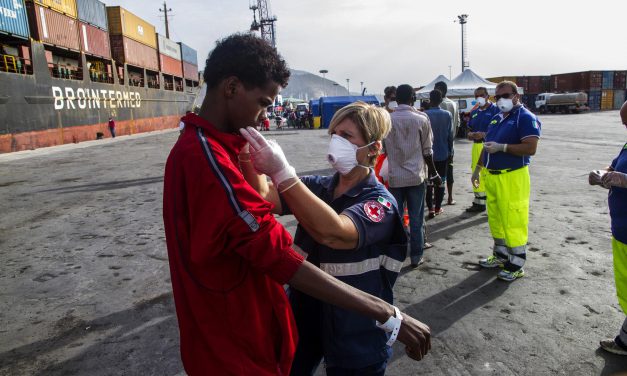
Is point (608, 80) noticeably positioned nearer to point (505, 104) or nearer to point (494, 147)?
point (505, 104)

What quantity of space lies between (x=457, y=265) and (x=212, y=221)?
3892mm

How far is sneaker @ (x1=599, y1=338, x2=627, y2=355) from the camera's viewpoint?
9.04 feet

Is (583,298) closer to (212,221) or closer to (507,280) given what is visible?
(507,280)

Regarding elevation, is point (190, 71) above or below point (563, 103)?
above

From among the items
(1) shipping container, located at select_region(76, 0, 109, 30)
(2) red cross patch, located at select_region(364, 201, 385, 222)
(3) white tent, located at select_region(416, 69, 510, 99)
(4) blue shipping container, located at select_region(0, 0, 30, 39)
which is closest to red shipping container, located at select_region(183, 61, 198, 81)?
(1) shipping container, located at select_region(76, 0, 109, 30)

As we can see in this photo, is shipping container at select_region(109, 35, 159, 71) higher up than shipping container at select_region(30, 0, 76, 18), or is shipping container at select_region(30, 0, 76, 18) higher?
shipping container at select_region(30, 0, 76, 18)

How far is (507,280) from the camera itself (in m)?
3.97

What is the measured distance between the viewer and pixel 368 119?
183cm

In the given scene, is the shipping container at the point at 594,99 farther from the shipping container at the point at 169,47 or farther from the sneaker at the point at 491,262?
the sneaker at the point at 491,262

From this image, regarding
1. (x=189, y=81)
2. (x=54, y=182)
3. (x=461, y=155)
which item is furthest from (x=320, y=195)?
(x=189, y=81)

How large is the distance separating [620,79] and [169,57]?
50741 mm

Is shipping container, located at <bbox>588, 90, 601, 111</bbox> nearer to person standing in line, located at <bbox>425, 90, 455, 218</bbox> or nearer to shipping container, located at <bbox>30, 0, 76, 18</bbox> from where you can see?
person standing in line, located at <bbox>425, 90, 455, 218</bbox>

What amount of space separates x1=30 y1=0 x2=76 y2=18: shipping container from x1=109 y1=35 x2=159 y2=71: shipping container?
635cm

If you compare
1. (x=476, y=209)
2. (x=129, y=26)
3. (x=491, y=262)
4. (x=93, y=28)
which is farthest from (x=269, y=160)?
(x=129, y=26)
